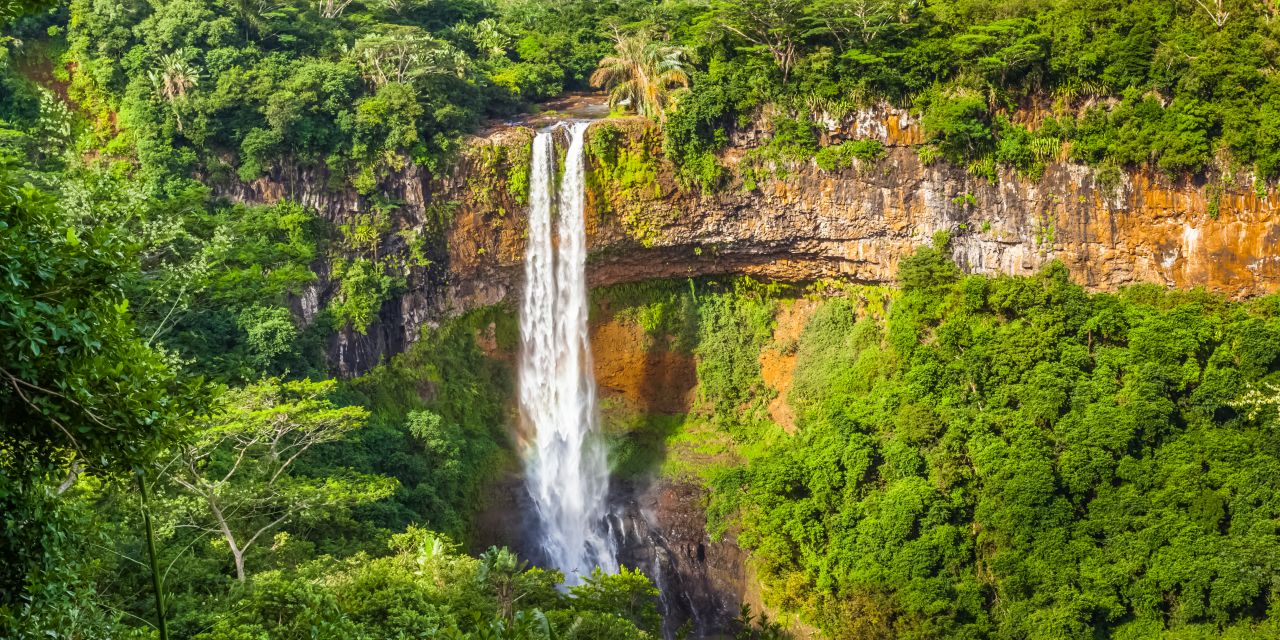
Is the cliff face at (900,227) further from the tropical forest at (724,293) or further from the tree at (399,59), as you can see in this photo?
the tree at (399,59)

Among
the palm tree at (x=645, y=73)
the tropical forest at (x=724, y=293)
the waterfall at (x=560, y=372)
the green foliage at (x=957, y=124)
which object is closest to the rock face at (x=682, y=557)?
the tropical forest at (x=724, y=293)

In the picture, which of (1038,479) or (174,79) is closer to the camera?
(1038,479)

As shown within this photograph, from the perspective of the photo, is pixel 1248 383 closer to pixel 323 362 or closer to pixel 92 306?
pixel 323 362

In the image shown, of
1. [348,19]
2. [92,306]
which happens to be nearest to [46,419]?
[92,306]

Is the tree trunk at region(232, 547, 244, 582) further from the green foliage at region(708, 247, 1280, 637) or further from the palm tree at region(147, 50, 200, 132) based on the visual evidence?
the palm tree at region(147, 50, 200, 132)

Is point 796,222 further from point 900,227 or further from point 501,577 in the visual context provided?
point 501,577

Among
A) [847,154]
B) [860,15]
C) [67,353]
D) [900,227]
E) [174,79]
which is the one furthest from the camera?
[900,227]

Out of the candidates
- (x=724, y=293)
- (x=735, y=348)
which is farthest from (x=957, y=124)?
(x=735, y=348)
